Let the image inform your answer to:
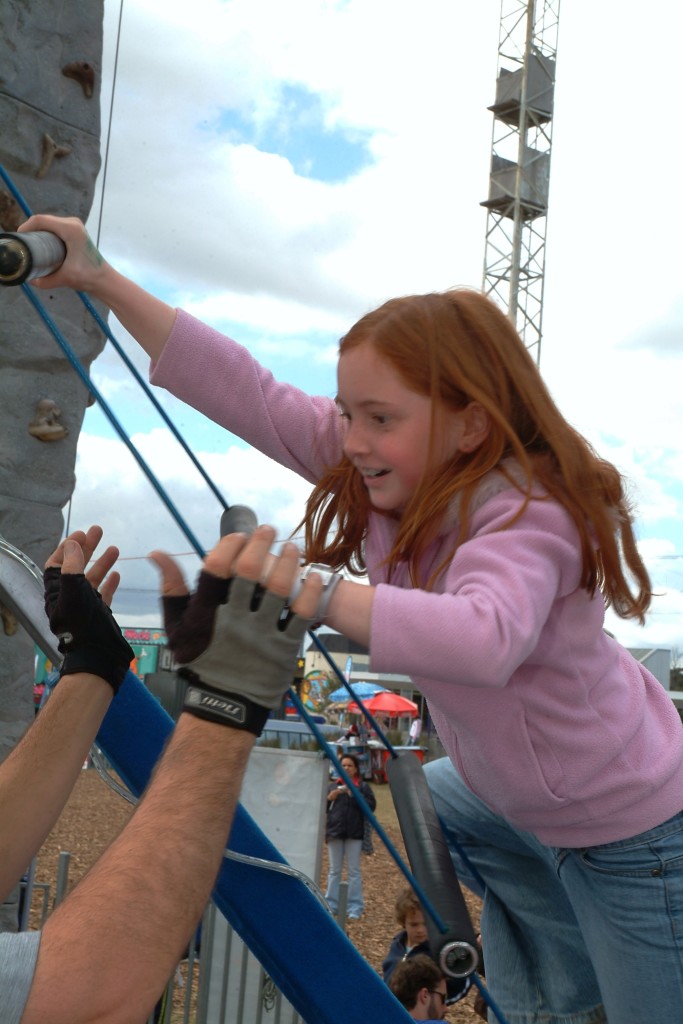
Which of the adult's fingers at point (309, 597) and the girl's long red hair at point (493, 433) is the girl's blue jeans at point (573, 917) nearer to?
the girl's long red hair at point (493, 433)

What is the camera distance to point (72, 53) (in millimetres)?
2910

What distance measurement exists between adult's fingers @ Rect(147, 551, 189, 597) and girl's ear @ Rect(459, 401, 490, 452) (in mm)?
421

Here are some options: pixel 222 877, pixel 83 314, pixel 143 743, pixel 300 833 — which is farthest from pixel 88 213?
pixel 300 833

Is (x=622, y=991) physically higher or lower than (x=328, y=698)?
lower

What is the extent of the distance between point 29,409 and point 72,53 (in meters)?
1.02

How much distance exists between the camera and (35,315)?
2.88 metres

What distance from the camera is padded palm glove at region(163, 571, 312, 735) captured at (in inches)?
41.6

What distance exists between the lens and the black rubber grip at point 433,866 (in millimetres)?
1408

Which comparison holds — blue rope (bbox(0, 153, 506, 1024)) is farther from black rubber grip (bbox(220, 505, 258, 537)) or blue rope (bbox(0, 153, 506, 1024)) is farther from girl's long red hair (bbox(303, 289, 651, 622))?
girl's long red hair (bbox(303, 289, 651, 622))

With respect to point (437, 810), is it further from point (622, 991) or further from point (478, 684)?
point (478, 684)

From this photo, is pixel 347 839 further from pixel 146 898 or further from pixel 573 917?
pixel 146 898

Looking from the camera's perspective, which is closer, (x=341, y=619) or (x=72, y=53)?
(x=341, y=619)

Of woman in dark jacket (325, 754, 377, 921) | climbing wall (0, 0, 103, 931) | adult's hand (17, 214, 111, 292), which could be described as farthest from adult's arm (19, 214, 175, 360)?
woman in dark jacket (325, 754, 377, 921)

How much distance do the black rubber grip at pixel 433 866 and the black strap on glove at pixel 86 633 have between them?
45 centimetres
